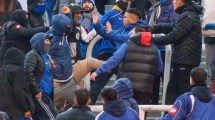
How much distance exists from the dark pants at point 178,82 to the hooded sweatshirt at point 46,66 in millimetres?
1832

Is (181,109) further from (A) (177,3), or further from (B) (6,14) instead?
(B) (6,14)

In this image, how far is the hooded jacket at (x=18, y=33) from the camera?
15680 mm

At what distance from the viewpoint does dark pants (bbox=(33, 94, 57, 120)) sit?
14375 mm

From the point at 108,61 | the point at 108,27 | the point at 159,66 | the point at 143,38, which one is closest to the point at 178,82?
the point at 159,66

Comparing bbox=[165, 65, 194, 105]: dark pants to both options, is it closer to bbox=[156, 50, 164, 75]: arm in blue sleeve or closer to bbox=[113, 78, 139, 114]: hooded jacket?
bbox=[156, 50, 164, 75]: arm in blue sleeve

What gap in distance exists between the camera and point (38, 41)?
14586 millimetres

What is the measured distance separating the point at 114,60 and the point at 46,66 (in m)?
1.00

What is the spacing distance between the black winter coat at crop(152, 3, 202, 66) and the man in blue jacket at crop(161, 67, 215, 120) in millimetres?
2198

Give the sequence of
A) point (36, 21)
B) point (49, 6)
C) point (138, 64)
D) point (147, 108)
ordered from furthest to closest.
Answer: point (49, 6), point (36, 21), point (138, 64), point (147, 108)

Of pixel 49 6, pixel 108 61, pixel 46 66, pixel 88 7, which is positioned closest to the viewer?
pixel 46 66

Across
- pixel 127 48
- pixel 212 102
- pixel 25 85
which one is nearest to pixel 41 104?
pixel 25 85

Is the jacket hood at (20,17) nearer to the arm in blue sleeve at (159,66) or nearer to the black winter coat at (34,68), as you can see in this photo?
the black winter coat at (34,68)

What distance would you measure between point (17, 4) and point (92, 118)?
566 cm

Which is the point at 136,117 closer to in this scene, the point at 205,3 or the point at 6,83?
the point at 6,83
